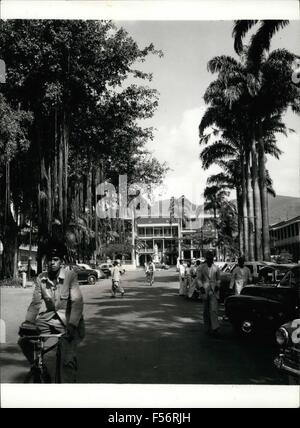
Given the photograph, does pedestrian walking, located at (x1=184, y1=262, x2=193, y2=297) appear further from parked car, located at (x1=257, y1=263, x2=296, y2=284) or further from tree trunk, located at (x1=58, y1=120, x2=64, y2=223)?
tree trunk, located at (x1=58, y1=120, x2=64, y2=223)

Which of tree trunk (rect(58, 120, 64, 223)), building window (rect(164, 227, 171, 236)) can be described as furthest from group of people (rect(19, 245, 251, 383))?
building window (rect(164, 227, 171, 236))

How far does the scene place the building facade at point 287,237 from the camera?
4816 centimetres

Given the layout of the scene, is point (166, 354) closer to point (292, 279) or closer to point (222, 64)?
point (292, 279)

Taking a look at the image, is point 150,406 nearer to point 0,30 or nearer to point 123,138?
point 0,30

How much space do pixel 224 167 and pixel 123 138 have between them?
1675cm

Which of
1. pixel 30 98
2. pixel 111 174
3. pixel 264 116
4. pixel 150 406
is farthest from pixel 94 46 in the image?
pixel 150 406

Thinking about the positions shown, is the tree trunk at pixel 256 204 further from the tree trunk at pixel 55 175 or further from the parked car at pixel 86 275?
the tree trunk at pixel 55 175

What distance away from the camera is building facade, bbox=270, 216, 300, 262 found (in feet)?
158

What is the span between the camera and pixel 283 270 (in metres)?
14.6

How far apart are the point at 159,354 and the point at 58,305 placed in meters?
3.10

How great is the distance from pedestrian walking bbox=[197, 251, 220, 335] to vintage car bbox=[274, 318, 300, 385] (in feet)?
13.3

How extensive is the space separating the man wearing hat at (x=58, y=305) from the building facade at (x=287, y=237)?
3981 centimetres

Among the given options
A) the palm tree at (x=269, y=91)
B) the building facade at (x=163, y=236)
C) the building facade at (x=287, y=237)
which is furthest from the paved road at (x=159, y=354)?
the building facade at (x=163, y=236)

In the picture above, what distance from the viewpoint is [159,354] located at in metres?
8.04
